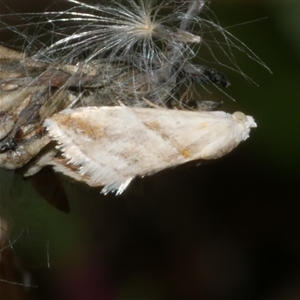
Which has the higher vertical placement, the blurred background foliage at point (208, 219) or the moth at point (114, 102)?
the moth at point (114, 102)

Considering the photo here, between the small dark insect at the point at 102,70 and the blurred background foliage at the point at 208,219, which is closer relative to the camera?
the small dark insect at the point at 102,70

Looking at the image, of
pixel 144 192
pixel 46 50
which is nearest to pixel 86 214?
pixel 144 192

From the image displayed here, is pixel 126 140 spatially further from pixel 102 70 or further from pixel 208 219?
pixel 208 219

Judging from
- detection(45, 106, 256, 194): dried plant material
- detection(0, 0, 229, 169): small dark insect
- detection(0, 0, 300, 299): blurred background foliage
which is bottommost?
detection(0, 0, 300, 299): blurred background foliage

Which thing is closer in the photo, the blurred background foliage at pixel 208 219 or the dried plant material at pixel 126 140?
the dried plant material at pixel 126 140

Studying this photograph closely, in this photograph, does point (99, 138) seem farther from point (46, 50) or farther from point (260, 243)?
point (260, 243)

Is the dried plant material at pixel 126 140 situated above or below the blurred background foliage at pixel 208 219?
above

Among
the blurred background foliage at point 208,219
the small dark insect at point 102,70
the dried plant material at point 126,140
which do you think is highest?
the small dark insect at point 102,70
